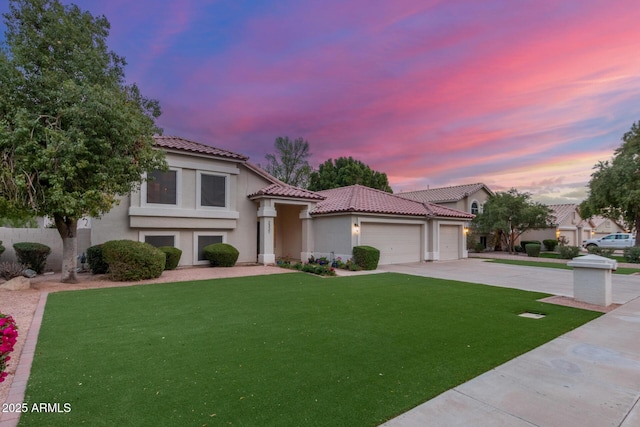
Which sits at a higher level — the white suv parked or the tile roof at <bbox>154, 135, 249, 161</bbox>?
the tile roof at <bbox>154, 135, 249, 161</bbox>

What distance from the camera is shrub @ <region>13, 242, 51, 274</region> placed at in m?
13.0

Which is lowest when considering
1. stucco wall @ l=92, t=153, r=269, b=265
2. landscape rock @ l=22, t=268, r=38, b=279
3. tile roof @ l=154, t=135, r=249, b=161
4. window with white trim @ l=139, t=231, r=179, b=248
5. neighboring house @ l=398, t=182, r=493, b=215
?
landscape rock @ l=22, t=268, r=38, b=279

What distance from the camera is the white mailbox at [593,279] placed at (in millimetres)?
8155

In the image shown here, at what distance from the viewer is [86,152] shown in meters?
9.52

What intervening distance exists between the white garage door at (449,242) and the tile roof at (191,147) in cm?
1367

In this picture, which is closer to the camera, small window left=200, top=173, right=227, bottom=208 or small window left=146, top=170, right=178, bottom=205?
small window left=146, top=170, right=178, bottom=205

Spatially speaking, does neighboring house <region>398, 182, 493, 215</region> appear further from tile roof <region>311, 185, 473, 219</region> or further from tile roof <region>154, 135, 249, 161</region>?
tile roof <region>154, 135, 249, 161</region>

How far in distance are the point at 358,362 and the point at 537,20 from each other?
12276mm

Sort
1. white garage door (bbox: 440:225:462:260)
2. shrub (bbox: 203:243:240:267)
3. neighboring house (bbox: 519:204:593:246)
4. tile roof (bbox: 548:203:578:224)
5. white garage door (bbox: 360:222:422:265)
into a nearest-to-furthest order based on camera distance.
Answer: shrub (bbox: 203:243:240:267) < white garage door (bbox: 360:222:422:265) < white garage door (bbox: 440:225:462:260) < neighboring house (bbox: 519:204:593:246) < tile roof (bbox: 548:203:578:224)

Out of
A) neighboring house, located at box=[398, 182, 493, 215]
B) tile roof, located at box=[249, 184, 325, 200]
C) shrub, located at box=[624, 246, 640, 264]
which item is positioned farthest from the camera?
neighboring house, located at box=[398, 182, 493, 215]

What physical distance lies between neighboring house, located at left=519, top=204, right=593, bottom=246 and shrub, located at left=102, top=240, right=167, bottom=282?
36.2 metres

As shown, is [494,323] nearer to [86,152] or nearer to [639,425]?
[639,425]

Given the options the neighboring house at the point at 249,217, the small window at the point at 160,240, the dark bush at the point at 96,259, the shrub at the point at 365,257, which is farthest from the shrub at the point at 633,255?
the dark bush at the point at 96,259

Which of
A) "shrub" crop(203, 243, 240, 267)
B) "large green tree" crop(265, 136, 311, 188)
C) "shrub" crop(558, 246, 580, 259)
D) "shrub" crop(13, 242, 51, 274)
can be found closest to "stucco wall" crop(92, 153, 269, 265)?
"shrub" crop(203, 243, 240, 267)
